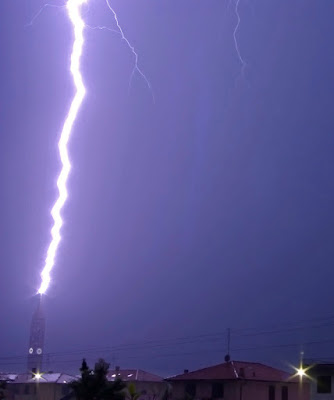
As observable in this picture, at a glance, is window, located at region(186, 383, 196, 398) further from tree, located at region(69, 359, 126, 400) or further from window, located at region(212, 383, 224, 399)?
tree, located at region(69, 359, 126, 400)

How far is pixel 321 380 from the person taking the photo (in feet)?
122

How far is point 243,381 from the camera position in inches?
1516

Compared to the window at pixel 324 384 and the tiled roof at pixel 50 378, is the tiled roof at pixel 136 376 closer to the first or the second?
the tiled roof at pixel 50 378

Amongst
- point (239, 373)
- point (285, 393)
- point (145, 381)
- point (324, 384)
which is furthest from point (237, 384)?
point (145, 381)

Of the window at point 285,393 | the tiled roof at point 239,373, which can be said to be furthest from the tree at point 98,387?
the window at point 285,393

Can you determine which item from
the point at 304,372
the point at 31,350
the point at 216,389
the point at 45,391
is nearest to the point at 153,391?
the point at 45,391

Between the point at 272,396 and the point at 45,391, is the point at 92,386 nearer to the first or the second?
the point at 272,396

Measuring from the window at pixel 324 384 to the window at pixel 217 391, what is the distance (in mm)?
5353

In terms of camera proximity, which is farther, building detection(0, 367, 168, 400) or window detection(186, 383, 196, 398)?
building detection(0, 367, 168, 400)

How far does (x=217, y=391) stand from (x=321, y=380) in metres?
→ 5.87

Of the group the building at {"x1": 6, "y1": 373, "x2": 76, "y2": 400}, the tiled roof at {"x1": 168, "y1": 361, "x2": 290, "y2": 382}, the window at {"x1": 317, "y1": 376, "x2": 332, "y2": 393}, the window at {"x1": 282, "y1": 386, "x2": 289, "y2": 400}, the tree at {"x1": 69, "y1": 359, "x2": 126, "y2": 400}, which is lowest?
the tree at {"x1": 69, "y1": 359, "x2": 126, "y2": 400}

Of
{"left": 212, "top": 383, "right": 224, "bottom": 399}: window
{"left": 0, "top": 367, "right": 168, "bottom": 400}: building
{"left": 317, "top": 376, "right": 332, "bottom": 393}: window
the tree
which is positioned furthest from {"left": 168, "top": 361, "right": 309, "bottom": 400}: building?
the tree

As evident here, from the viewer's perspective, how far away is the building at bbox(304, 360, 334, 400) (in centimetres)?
3672

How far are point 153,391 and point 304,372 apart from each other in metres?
17.6
